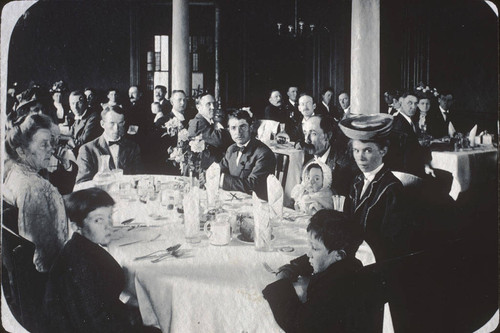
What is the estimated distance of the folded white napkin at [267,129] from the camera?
8.88ft

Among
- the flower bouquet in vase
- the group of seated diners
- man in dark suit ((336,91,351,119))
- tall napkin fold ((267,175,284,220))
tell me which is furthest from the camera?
the flower bouquet in vase

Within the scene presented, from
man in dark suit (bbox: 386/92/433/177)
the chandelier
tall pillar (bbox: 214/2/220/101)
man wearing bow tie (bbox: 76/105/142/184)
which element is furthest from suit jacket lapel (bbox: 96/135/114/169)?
man in dark suit (bbox: 386/92/433/177)

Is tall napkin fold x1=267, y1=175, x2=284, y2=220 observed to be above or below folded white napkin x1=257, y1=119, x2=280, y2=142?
below

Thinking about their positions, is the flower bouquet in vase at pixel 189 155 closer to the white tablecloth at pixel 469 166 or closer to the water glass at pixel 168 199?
the water glass at pixel 168 199

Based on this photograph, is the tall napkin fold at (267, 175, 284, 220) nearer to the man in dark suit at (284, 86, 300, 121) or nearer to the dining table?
the dining table

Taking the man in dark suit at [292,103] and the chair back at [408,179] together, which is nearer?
the chair back at [408,179]

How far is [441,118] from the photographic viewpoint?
2531mm

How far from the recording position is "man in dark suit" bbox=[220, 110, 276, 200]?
2.70m

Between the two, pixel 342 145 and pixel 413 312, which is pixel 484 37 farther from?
pixel 413 312

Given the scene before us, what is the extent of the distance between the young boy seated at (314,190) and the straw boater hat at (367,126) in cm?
24

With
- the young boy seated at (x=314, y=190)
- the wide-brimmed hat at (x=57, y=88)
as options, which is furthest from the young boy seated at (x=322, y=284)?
the wide-brimmed hat at (x=57, y=88)

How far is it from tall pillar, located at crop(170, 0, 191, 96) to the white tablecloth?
4.62 feet

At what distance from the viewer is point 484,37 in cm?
252

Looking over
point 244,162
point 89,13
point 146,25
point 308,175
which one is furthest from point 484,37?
point 89,13
